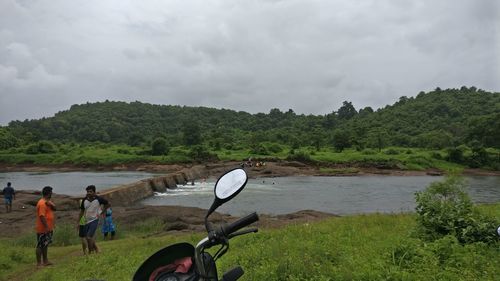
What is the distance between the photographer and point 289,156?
7775 centimetres

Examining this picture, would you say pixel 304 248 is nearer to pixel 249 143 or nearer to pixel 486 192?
pixel 486 192

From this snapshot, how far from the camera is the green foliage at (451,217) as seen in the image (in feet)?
28.8

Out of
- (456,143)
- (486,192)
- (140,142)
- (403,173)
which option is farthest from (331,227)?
(140,142)

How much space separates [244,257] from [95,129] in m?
136

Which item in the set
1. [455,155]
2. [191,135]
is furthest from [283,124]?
[455,155]

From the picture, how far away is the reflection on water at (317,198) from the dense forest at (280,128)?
34.9 m

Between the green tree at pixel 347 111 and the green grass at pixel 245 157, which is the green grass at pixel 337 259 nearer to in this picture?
the green grass at pixel 245 157

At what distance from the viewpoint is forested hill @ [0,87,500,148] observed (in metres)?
95.2

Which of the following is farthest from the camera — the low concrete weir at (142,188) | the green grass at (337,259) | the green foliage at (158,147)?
the green foliage at (158,147)

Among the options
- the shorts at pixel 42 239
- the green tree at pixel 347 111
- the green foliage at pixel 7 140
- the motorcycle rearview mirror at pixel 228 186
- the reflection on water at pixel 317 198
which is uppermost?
the green tree at pixel 347 111

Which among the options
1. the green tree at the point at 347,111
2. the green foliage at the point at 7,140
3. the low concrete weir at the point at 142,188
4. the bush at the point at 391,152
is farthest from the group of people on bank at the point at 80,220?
the green tree at the point at 347,111

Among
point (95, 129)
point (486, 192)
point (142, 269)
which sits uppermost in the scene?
point (95, 129)

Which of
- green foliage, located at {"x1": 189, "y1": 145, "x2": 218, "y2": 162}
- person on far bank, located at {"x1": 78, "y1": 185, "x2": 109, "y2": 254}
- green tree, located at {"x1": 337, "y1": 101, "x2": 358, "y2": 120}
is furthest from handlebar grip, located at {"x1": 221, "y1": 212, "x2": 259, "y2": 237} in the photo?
green tree, located at {"x1": 337, "y1": 101, "x2": 358, "y2": 120}

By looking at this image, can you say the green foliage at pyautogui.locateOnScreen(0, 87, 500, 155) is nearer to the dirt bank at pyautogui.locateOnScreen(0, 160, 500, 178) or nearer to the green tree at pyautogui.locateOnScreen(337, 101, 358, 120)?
the green tree at pyautogui.locateOnScreen(337, 101, 358, 120)
